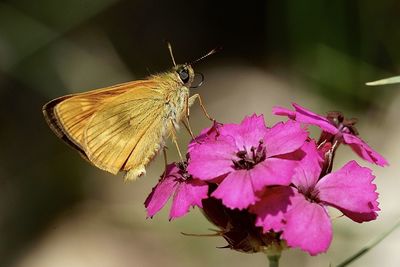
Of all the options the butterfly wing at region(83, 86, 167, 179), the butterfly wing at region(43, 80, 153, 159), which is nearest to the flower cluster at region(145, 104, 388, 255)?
the butterfly wing at region(83, 86, 167, 179)

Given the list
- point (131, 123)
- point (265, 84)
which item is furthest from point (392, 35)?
point (131, 123)

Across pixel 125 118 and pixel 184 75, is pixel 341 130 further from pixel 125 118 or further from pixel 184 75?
pixel 125 118

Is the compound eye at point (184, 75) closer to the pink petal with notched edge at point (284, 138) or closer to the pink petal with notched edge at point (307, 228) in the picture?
the pink petal with notched edge at point (284, 138)

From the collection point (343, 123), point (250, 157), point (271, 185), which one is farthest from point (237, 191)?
point (343, 123)

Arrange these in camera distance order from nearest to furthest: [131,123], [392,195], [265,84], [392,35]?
[131,123] → [392,195] → [392,35] → [265,84]

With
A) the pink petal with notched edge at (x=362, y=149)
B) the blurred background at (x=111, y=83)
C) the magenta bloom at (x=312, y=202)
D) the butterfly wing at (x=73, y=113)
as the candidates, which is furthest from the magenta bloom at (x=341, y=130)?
the blurred background at (x=111, y=83)

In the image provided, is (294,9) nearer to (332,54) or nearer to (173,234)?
(332,54)
